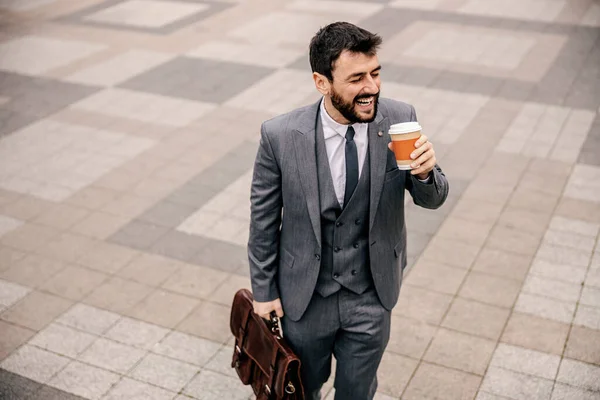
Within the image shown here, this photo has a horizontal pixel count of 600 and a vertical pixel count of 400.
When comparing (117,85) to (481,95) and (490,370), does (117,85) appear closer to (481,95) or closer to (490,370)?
(481,95)

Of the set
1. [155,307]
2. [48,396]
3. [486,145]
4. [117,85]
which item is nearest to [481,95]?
[486,145]

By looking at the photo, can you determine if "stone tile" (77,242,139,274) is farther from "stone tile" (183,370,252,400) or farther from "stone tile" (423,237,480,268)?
"stone tile" (423,237,480,268)

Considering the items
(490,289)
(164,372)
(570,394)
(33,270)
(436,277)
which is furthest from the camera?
(33,270)

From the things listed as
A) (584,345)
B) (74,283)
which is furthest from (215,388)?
(584,345)

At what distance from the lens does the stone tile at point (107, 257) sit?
6.39 metres

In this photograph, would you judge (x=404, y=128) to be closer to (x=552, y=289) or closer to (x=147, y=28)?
(x=552, y=289)

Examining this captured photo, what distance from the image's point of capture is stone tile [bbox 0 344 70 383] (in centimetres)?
517

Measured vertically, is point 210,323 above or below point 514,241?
above

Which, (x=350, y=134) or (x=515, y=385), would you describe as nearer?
(x=350, y=134)

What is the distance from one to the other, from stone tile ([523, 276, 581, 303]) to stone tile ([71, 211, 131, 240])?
3671 mm

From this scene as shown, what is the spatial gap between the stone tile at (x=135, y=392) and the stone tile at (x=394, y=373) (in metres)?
1.41

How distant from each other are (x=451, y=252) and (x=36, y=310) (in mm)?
3440

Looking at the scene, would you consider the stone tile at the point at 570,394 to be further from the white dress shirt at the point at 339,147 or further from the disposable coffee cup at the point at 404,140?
the disposable coffee cup at the point at 404,140

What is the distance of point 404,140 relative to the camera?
9.92 feet
